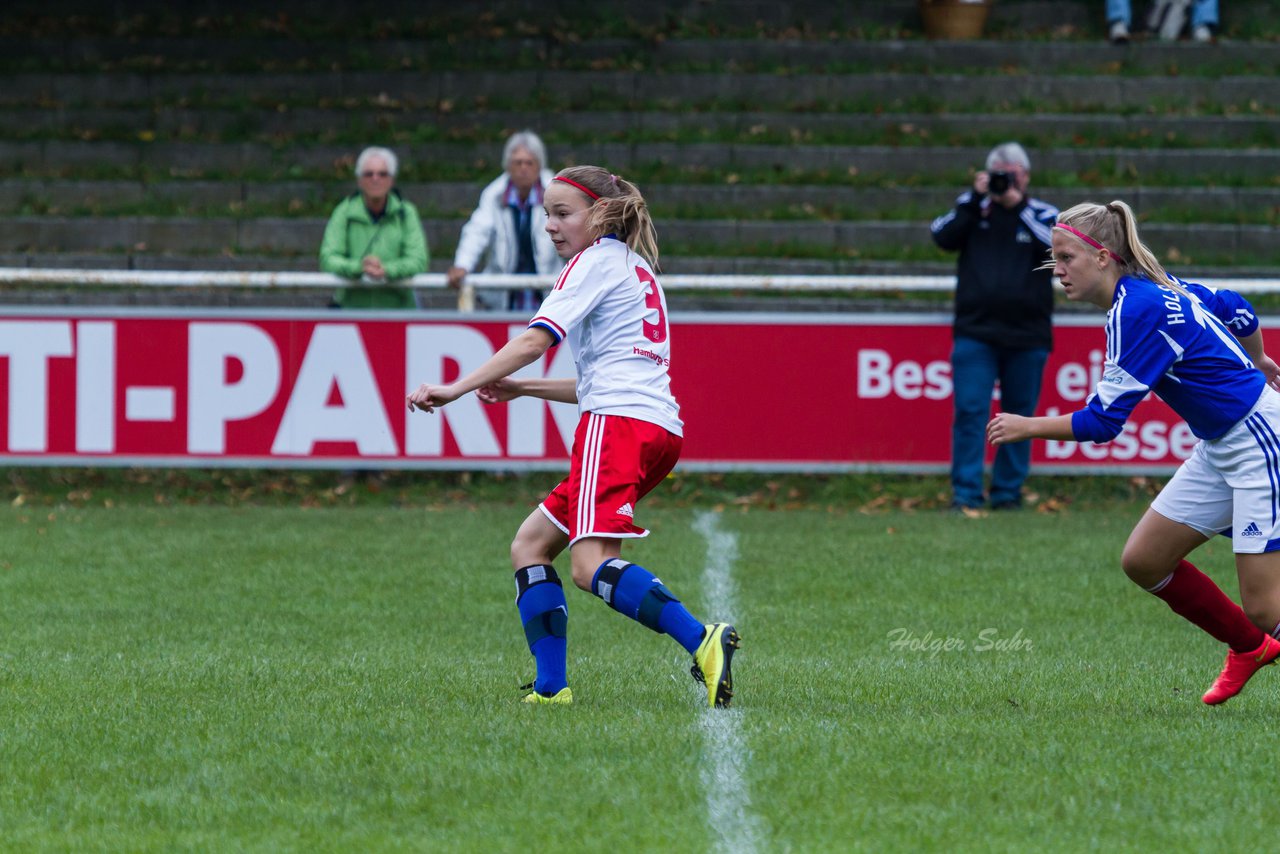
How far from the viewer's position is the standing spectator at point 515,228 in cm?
1204

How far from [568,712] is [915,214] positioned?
12498 mm

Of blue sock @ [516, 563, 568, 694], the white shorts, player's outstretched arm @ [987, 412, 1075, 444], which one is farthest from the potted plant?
blue sock @ [516, 563, 568, 694]

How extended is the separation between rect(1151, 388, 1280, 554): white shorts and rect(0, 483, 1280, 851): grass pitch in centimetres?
60

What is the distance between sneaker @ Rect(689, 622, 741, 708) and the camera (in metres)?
5.41

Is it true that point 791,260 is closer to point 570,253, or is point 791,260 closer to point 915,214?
point 915,214

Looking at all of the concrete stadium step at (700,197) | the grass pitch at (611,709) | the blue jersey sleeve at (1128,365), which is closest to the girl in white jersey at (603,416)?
the grass pitch at (611,709)

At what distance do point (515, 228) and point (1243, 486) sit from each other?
24.6ft

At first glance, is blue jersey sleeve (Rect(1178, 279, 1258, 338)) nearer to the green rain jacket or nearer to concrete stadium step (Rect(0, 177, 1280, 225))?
the green rain jacket

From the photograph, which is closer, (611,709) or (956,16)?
(611,709)

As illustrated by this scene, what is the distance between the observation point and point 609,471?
5.52m

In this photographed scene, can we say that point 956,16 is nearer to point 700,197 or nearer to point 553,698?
point 700,197

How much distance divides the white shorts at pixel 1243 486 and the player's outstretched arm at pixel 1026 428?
608 mm

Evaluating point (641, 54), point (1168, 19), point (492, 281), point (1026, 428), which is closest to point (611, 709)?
point (1026, 428)

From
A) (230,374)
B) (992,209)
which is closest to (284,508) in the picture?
(230,374)
